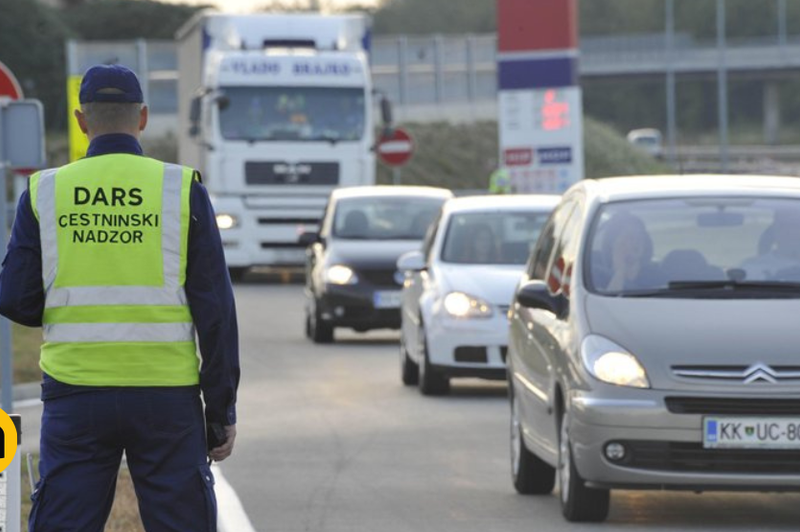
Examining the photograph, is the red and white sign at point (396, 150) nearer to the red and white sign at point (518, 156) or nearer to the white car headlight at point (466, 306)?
the red and white sign at point (518, 156)

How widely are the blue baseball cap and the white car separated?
1172 cm

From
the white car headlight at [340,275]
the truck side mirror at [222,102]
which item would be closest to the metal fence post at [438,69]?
the truck side mirror at [222,102]

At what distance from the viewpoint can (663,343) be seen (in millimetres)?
10203

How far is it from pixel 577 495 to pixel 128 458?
443 cm

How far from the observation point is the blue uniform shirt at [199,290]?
20.9 ft

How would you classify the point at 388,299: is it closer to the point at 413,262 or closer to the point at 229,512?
the point at 413,262

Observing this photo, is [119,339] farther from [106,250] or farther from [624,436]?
[624,436]

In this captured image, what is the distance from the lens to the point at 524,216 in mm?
19531

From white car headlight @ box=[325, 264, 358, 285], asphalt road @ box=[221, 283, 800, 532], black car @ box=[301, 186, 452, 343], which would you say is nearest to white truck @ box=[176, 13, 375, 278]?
black car @ box=[301, 186, 452, 343]

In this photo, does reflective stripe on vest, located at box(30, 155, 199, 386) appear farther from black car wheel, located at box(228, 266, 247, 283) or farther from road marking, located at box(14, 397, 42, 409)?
black car wheel, located at box(228, 266, 247, 283)

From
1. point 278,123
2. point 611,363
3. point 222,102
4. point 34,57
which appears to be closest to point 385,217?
point 222,102

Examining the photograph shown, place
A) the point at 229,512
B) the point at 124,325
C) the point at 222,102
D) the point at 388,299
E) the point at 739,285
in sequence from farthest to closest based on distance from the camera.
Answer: the point at 222,102 → the point at 388,299 → the point at 229,512 → the point at 739,285 → the point at 124,325

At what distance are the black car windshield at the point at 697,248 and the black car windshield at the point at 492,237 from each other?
312 inches

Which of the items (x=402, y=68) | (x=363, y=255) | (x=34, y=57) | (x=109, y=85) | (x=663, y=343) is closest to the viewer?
(x=109, y=85)
